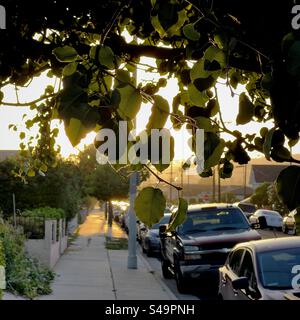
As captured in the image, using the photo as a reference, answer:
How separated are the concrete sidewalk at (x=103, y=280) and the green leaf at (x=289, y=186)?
1083cm

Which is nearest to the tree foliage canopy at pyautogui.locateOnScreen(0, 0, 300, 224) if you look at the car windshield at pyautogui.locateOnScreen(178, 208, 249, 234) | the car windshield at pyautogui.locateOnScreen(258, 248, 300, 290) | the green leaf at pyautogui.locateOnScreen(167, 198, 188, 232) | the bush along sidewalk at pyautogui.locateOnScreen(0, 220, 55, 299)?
the green leaf at pyautogui.locateOnScreen(167, 198, 188, 232)

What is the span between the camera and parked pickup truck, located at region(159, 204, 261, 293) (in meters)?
13.8

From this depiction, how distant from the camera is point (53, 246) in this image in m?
17.8

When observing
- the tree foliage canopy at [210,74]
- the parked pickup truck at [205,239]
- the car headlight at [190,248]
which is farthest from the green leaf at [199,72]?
the car headlight at [190,248]

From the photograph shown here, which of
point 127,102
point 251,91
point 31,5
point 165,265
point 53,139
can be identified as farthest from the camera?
point 165,265

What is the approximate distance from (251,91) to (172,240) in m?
A: 12.6

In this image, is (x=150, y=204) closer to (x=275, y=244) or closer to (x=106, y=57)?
(x=106, y=57)

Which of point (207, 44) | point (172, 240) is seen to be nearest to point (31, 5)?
point (207, 44)

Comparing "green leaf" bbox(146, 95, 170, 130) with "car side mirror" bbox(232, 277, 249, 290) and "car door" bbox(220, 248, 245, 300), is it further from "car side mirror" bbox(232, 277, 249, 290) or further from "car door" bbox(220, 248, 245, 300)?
"car door" bbox(220, 248, 245, 300)

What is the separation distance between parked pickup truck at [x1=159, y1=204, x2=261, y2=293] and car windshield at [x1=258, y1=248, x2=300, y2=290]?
4732mm

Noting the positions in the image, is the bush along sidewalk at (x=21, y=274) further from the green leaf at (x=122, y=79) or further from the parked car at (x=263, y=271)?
the green leaf at (x=122, y=79)

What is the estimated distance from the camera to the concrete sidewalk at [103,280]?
12.8 metres

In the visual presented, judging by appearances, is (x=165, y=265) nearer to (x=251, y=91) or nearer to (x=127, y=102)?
(x=251, y=91)

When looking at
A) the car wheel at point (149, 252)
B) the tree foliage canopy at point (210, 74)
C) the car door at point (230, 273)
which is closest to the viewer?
the tree foliage canopy at point (210, 74)
